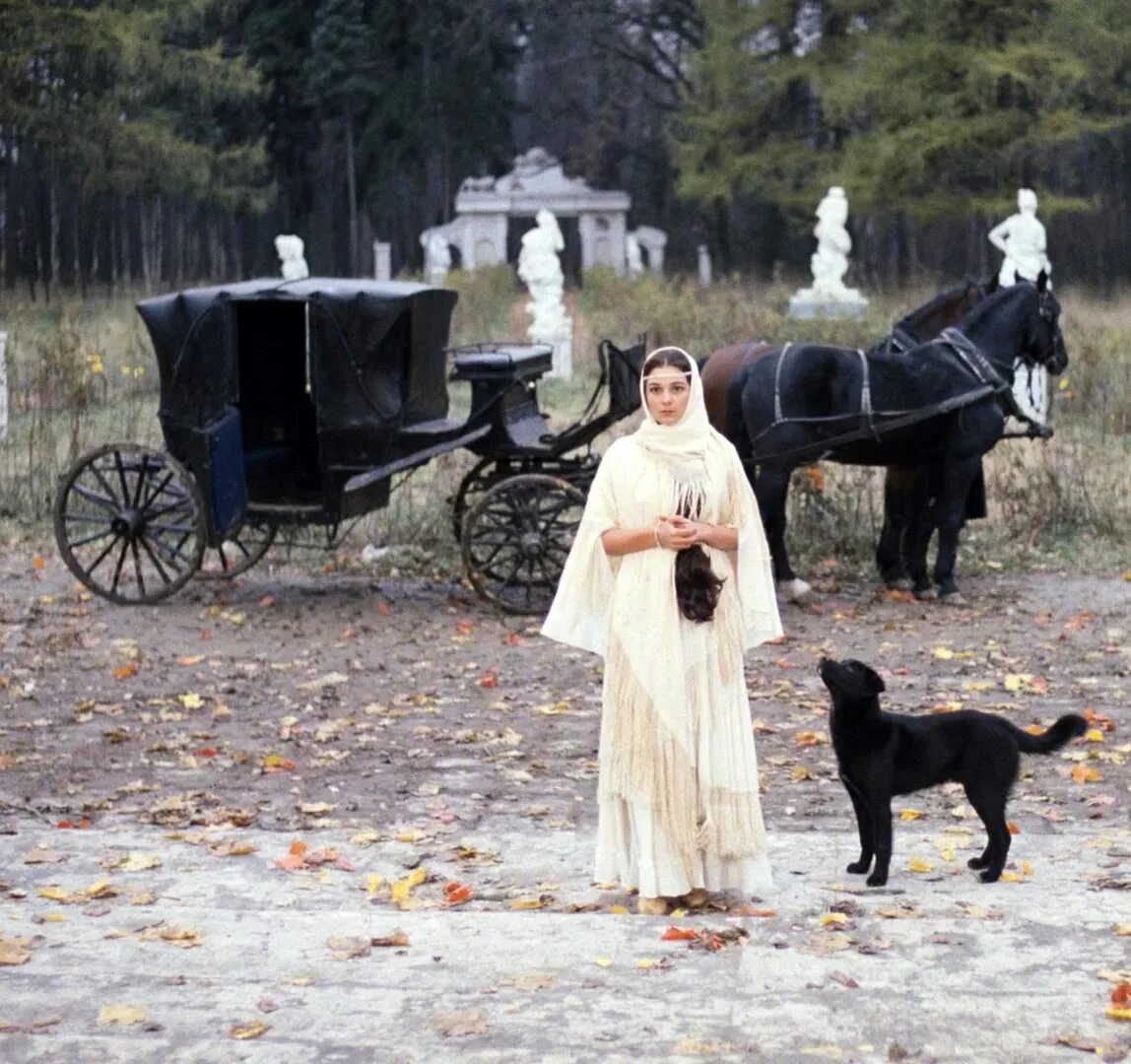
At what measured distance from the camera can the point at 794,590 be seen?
42.7 feet

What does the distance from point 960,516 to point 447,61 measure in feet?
137

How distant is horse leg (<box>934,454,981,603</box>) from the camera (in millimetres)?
13023

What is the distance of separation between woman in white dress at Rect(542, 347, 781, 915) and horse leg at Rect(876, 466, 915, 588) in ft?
23.9

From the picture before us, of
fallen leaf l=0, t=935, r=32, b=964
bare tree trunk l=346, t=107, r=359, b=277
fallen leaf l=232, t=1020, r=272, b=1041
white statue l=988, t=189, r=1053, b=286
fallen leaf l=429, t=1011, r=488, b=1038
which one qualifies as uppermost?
bare tree trunk l=346, t=107, r=359, b=277

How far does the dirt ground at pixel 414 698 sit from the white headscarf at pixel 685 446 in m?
1.84

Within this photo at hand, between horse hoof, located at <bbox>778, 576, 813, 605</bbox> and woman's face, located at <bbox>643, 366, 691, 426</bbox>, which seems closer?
woman's face, located at <bbox>643, 366, 691, 426</bbox>

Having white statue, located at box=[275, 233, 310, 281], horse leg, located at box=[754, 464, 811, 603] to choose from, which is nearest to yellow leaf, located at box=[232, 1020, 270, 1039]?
horse leg, located at box=[754, 464, 811, 603]

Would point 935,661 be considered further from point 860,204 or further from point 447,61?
point 447,61

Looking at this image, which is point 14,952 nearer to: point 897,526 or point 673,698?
point 673,698

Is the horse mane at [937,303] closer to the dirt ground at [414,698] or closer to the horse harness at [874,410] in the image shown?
the horse harness at [874,410]

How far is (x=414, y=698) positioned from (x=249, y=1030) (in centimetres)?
562

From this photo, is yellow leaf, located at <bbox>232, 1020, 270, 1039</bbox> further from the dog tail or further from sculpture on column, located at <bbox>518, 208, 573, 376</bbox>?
sculpture on column, located at <bbox>518, 208, 573, 376</bbox>

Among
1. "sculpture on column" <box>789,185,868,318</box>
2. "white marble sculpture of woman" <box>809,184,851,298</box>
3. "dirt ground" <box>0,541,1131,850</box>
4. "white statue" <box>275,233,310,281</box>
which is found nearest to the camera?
"dirt ground" <box>0,541,1131,850</box>

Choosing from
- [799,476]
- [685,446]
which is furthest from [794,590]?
[685,446]
